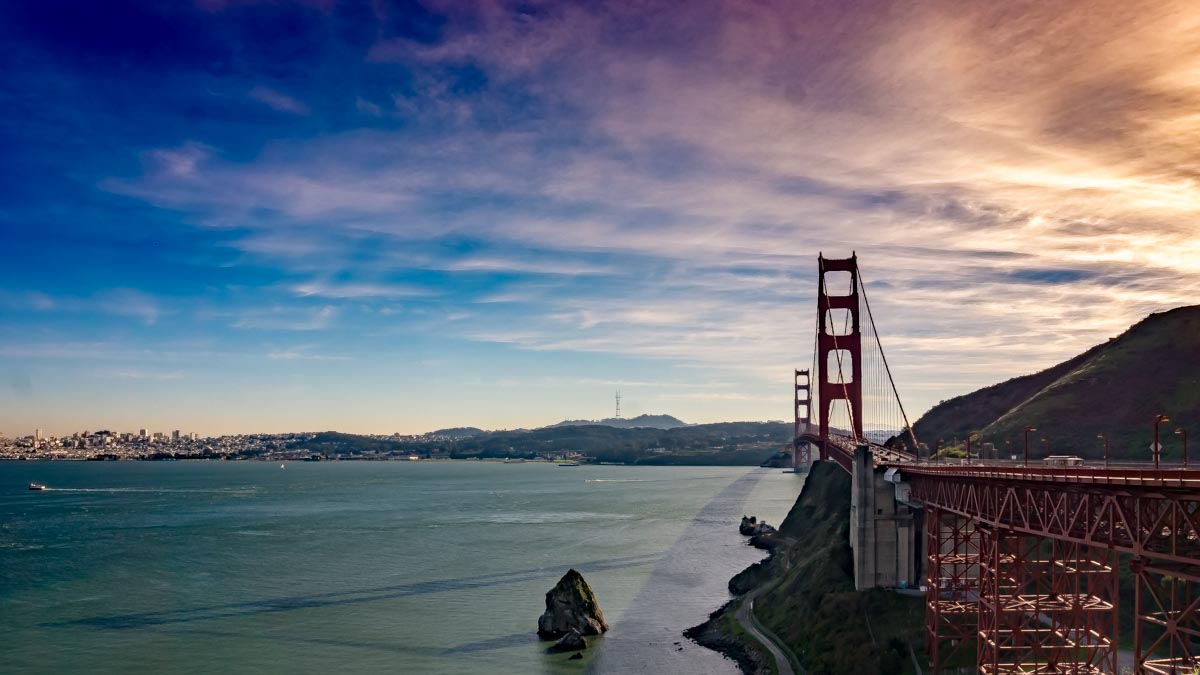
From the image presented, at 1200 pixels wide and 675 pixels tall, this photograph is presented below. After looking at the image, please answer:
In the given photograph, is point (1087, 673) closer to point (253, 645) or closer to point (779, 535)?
point (253, 645)

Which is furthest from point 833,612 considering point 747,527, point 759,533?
point 747,527

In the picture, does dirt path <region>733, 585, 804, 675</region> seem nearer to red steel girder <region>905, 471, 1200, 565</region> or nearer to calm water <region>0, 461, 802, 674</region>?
calm water <region>0, 461, 802, 674</region>

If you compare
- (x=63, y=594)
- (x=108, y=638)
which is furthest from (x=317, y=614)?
(x=63, y=594)

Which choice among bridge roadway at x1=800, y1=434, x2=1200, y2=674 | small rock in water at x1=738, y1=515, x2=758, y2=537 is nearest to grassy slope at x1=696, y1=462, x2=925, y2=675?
bridge roadway at x1=800, y1=434, x2=1200, y2=674

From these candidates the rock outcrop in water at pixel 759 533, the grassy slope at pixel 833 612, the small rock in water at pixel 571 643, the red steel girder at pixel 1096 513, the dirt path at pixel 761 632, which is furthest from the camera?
the rock outcrop in water at pixel 759 533

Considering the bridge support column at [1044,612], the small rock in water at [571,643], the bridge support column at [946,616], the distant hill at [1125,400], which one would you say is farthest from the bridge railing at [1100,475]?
the distant hill at [1125,400]

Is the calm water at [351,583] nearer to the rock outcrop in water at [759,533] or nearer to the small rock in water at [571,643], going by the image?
the small rock in water at [571,643]
